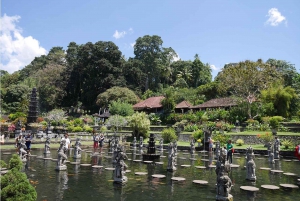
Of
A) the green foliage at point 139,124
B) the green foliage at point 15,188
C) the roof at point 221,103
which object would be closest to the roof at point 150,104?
the roof at point 221,103

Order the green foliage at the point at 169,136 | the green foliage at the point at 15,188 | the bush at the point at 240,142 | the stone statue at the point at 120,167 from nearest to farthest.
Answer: the green foliage at the point at 15,188, the stone statue at the point at 120,167, the bush at the point at 240,142, the green foliage at the point at 169,136

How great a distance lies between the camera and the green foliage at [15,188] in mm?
6250

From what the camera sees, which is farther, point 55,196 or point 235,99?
point 235,99

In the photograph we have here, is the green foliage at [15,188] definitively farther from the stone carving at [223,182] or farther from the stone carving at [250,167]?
the stone carving at [250,167]

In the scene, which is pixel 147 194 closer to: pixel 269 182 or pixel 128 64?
pixel 269 182

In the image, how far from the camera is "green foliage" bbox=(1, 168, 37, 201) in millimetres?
6250

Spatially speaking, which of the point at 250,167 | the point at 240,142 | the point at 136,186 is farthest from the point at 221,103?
the point at 136,186

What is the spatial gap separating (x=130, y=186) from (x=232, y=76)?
39729mm

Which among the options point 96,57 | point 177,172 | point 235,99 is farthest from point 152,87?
point 177,172

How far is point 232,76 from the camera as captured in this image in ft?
156

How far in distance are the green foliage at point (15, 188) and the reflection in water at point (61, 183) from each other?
10.8 ft

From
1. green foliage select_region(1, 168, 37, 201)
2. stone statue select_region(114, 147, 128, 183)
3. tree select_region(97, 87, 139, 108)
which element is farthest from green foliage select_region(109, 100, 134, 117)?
green foliage select_region(1, 168, 37, 201)

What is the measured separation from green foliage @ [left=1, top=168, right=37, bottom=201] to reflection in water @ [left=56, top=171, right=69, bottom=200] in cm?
328

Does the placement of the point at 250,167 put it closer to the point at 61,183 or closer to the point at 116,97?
the point at 61,183
